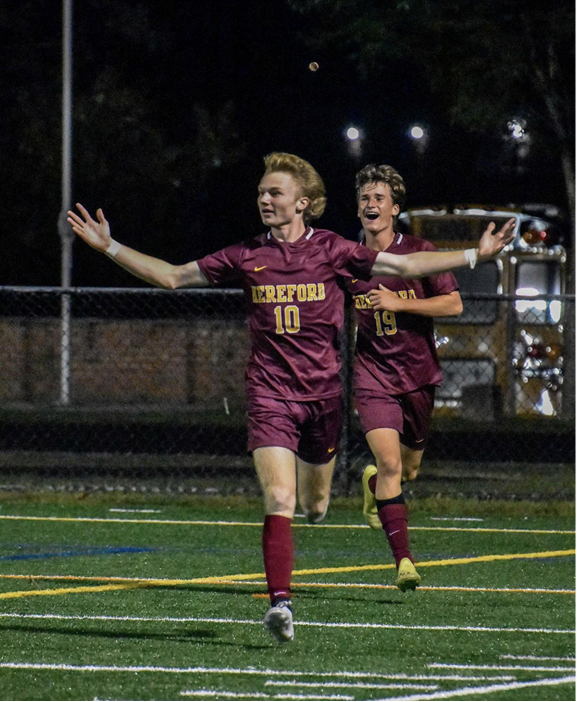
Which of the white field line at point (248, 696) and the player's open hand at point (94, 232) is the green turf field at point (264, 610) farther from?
the player's open hand at point (94, 232)

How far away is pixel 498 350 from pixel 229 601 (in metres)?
13.9

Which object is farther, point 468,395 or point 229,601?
point 468,395

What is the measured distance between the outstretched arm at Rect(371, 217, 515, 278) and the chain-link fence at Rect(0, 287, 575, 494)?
5.46 meters

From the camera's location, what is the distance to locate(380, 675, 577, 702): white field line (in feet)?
18.0

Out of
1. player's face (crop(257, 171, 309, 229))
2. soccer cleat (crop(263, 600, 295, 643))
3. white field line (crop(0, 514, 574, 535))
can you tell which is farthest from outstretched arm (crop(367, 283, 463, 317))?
white field line (crop(0, 514, 574, 535))

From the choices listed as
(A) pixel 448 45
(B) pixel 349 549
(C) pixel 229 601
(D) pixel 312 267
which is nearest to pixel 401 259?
(D) pixel 312 267

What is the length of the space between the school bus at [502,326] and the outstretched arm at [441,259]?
1131 cm

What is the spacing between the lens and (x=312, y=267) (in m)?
7.31

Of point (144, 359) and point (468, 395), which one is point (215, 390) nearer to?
point (144, 359)

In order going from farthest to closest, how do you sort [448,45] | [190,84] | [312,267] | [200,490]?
1. [190,84]
2. [448,45]
3. [200,490]
4. [312,267]

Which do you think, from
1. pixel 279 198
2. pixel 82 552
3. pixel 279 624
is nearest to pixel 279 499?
pixel 279 624

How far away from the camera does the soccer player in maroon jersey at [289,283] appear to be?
7195mm

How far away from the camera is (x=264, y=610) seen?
26.0 ft

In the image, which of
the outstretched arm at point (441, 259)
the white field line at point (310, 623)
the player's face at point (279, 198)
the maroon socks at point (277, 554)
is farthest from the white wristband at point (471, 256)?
the white field line at point (310, 623)
